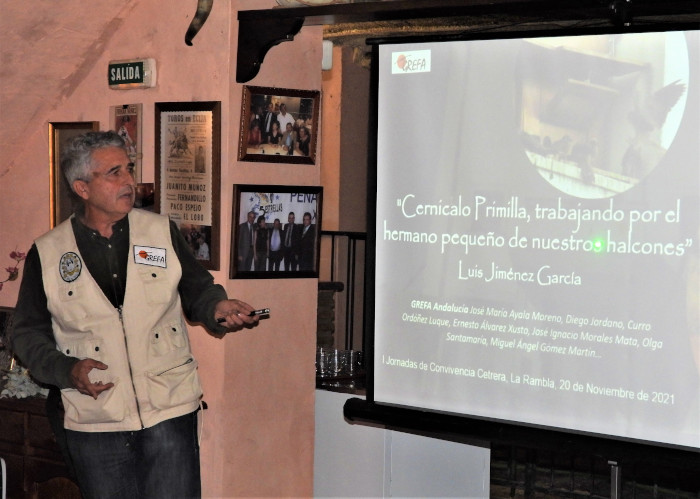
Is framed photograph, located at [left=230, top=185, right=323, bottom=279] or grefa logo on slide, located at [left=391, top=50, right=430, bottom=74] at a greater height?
grefa logo on slide, located at [left=391, top=50, right=430, bottom=74]

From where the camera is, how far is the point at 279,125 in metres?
3.87

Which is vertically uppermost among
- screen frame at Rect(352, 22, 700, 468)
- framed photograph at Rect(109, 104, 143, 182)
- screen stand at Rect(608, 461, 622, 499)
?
framed photograph at Rect(109, 104, 143, 182)

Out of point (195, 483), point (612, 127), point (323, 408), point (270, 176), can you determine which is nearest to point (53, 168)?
point (270, 176)

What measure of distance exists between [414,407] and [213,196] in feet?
3.57

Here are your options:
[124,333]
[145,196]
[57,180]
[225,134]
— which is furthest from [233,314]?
[57,180]

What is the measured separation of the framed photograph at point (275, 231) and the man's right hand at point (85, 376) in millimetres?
977

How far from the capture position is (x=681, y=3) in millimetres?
2859

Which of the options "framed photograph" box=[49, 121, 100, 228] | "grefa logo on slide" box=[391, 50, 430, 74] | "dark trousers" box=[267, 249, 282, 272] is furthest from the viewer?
"framed photograph" box=[49, 121, 100, 228]

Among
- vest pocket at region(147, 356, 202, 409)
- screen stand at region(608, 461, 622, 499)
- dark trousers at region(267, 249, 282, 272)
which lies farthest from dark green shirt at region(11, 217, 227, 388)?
screen stand at region(608, 461, 622, 499)

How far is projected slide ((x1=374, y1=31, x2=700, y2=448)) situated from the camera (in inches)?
114

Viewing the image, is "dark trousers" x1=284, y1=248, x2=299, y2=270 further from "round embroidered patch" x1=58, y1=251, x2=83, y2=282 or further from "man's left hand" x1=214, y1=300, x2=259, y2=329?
"round embroidered patch" x1=58, y1=251, x2=83, y2=282

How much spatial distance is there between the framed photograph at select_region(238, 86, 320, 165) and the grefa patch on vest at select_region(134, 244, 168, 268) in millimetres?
777

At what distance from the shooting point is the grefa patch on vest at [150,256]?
3.06 meters

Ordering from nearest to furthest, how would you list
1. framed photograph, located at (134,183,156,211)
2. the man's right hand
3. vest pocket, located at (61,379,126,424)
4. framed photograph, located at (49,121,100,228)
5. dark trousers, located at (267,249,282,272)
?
the man's right hand, vest pocket, located at (61,379,126,424), dark trousers, located at (267,249,282,272), framed photograph, located at (134,183,156,211), framed photograph, located at (49,121,100,228)
